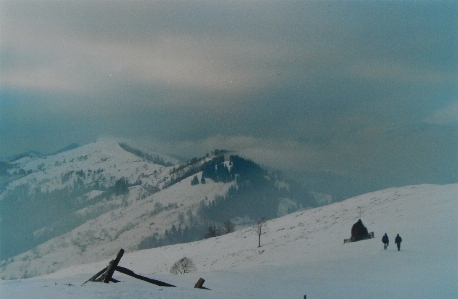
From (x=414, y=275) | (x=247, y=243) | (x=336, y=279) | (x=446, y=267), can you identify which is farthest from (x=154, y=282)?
(x=247, y=243)

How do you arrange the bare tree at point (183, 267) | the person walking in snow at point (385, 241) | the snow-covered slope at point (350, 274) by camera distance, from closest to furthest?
1. the snow-covered slope at point (350, 274)
2. the person walking in snow at point (385, 241)
3. the bare tree at point (183, 267)

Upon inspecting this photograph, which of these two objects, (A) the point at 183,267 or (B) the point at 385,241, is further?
(A) the point at 183,267

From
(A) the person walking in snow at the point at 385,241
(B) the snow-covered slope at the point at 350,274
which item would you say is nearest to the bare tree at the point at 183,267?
(B) the snow-covered slope at the point at 350,274

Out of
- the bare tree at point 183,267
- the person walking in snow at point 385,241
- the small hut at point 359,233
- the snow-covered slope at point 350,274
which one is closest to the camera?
the snow-covered slope at point 350,274

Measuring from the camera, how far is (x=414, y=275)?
80.0 ft

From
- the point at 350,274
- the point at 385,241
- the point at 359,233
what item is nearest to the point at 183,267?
the point at 359,233

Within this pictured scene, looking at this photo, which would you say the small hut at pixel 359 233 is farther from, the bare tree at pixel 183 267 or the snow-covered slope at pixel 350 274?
the bare tree at pixel 183 267

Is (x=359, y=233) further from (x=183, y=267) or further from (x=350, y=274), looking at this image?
(x=183, y=267)

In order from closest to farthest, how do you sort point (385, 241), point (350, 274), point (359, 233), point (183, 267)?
point (350, 274) → point (385, 241) → point (359, 233) → point (183, 267)

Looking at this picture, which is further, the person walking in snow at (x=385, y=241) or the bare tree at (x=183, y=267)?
the bare tree at (x=183, y=267)

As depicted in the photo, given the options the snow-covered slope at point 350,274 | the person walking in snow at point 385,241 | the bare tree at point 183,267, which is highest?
the person walking in snow at point 385,241

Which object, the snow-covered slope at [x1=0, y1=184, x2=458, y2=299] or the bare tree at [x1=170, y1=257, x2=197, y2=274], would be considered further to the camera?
the bare tree at [x1=170, y1=257, x2=197, y2=274]

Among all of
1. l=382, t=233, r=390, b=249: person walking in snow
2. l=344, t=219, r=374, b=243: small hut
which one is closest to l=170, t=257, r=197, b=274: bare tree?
l=344, t=219, r=374, b=243: small hut

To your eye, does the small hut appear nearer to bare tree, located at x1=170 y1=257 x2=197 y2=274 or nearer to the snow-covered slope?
the snow-covered slope
